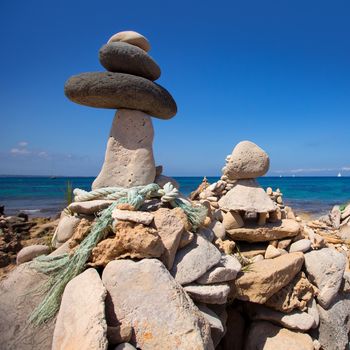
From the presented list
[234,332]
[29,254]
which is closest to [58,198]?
[29,254]

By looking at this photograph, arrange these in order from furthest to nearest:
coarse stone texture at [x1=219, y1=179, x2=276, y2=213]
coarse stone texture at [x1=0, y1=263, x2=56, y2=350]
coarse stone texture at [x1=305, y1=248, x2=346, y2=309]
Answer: coarse stone texture at [x1=219, y1=179, x2=276, y2=213] < coarse stone texture at [x1=305, y1=248, x2=346, y2=309] < coarse stone texture at [x1=0, y1=263, x2=56, y2=350]

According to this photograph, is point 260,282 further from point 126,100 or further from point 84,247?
point 126,100

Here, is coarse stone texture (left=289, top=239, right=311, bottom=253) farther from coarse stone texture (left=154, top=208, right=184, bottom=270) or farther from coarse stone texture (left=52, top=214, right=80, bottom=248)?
coarse stone texture (left=52, top=214, right=80, bottom=248)

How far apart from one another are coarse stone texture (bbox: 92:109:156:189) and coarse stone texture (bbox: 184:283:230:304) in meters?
1.81

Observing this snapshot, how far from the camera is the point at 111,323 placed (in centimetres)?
220

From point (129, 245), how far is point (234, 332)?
2.27m

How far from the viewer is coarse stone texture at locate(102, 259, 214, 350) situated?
6.82 ft

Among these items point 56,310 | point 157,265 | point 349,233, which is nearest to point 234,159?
point 157,265

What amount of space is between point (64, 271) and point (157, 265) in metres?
1.00

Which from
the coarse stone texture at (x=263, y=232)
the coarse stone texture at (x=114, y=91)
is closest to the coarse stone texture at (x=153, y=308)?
the coarse stone texture at (x=263, y=232)

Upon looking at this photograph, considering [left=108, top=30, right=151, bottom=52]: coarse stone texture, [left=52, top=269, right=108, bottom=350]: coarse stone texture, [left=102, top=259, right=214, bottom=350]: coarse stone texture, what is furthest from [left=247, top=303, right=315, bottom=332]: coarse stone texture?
[left=108, top=30, right=151, bottom=52]: coarse stone texture

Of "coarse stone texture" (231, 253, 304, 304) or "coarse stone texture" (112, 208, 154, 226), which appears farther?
"coarse stone texture" (231, 253, 304, 304)

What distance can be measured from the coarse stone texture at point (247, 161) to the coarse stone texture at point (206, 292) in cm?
220

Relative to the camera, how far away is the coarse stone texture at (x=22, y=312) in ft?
7.83
